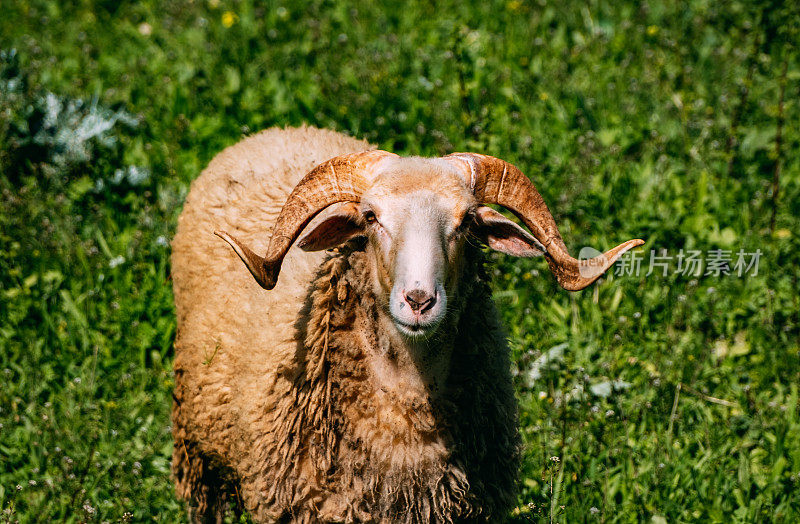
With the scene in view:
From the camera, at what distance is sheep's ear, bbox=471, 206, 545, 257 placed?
11.6ft

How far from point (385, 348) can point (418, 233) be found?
59cm

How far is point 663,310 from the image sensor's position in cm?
577

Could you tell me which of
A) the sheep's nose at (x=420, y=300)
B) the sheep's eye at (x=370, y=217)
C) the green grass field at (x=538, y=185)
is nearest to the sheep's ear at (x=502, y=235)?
the sheep's eye at (x=370, y=217)

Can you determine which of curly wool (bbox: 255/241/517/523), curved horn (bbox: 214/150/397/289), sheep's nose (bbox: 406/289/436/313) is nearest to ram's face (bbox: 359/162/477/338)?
sheep's nose (bbox: 406/289/436/313)

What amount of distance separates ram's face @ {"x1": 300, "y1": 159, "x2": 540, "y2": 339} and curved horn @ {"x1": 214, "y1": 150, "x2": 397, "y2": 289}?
0.06 meters

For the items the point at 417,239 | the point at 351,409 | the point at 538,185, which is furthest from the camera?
the point at 538,185

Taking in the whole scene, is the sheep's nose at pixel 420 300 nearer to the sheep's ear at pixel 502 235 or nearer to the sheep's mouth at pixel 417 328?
the sheep's mouth at pixel 417 328

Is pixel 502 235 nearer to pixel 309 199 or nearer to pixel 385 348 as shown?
pixel 385 348

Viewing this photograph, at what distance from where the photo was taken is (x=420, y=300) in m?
3.12

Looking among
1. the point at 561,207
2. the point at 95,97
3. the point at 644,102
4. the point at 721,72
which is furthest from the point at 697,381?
the point at 95,97

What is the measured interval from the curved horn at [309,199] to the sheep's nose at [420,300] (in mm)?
551

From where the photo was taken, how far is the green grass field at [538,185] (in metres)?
4.75

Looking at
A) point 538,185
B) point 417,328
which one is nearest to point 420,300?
point 417,328

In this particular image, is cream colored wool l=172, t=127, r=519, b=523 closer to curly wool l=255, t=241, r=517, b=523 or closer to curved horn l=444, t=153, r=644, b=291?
curly wool l=255, t=241, r=517, b=523
